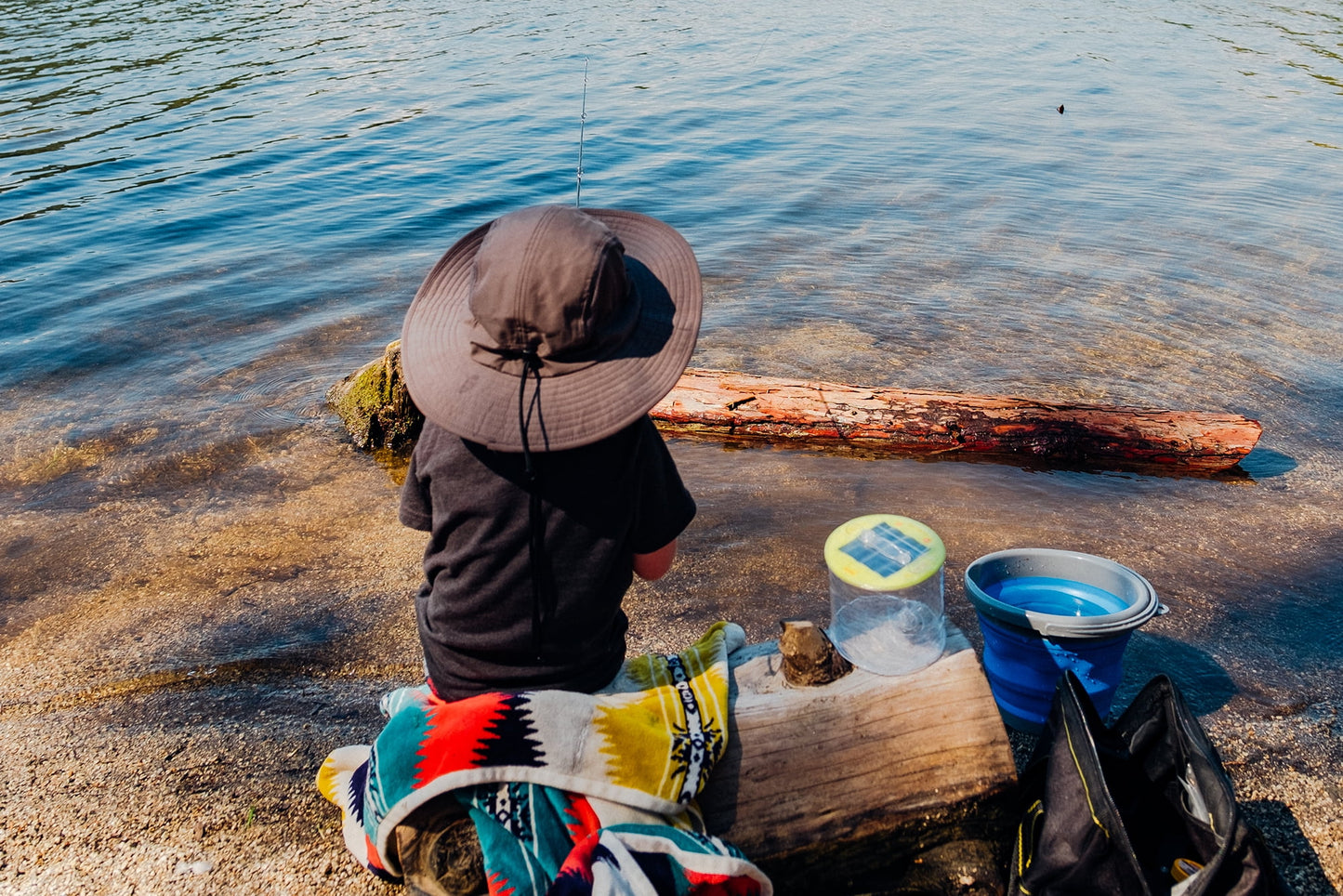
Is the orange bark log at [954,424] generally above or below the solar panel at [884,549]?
below

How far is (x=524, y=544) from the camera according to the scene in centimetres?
252

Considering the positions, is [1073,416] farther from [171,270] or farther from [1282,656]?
[171,270]

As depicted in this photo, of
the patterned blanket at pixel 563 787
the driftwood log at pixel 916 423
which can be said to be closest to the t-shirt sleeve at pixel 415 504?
the patterned blanket at pixel 563 787

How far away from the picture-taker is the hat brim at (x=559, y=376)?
7.76ft

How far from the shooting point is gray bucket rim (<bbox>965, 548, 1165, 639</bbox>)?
3.34 metres

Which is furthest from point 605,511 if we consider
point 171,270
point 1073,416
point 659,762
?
point 171,270

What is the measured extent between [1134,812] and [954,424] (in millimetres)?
3643

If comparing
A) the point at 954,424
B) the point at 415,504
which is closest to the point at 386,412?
the point at 954,424

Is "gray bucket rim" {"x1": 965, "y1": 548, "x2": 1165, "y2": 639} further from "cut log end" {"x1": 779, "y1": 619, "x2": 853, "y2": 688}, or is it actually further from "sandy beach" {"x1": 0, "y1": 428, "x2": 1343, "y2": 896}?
"cut log end" {"x1": 779, "y1": 619, "x2": 853, "y2": 688}

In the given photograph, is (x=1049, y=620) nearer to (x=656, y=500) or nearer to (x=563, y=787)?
(x=656, y=500)

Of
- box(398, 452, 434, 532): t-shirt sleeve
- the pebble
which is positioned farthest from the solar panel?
the pebble

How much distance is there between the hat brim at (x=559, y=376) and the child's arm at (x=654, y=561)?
0.58 meters

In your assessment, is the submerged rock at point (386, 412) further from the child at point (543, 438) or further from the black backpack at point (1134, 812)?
the black backpack at point (1134, 812)

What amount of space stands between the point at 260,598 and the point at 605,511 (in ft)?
10.3
